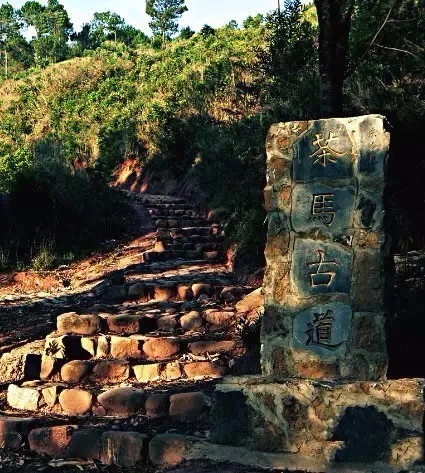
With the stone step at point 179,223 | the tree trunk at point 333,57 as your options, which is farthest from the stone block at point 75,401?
the stone step at point 179,223

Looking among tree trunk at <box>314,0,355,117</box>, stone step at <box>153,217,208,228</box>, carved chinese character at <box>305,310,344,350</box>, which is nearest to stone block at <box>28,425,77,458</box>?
carved chinese character at <box>305,310,344,350</box>

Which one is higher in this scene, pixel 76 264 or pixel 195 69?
pixel 195 69

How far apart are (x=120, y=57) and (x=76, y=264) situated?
75.8 ft

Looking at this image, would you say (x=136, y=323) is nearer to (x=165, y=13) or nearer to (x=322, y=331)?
(x=322, y=331)

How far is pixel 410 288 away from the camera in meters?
6.73

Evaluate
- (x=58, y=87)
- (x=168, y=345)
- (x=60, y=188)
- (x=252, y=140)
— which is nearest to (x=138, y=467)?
(x=168, y=345)

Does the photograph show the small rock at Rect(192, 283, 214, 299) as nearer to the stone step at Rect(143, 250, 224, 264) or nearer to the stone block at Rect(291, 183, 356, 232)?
the stone step at Rect(143, 250, 224, 264)

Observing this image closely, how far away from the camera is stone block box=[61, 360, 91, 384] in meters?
6.59

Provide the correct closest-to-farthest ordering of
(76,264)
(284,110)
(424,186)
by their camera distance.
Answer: (424,186) < (284,110) < (76,264)

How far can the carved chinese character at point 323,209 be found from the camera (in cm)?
487

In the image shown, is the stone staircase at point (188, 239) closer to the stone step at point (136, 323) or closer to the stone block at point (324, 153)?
the stone step at point (136, 323)

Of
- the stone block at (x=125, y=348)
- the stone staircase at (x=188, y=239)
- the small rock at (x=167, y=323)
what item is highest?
the stone staircase at (x=188, y=239)

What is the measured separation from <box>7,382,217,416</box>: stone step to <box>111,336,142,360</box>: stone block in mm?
559

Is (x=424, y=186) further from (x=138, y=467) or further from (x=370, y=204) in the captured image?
(x=138, y=467)
